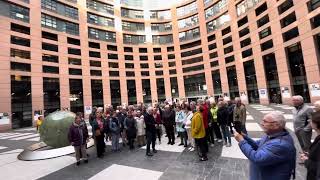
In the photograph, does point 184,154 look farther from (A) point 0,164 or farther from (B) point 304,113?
(A) point 0,164

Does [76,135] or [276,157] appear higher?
[276,157]

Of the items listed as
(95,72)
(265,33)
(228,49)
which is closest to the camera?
(265,33)

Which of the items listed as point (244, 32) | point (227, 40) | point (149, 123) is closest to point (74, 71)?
point (227, 40)

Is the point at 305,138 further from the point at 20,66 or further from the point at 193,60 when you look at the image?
the point at 193,60

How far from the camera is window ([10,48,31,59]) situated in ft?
95.3

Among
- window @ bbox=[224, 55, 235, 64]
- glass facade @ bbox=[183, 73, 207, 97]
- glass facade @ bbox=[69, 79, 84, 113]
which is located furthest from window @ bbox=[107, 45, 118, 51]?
window @ bbox=[224, 55, 235, 64]

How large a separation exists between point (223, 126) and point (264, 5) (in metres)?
32.0

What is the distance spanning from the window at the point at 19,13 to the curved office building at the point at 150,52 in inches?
5.7

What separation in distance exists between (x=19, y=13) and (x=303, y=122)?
1525 inches

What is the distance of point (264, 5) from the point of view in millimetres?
31719

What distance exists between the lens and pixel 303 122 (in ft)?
16.8

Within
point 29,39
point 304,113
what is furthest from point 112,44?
point 304,113

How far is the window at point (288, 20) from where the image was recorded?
86.8ft

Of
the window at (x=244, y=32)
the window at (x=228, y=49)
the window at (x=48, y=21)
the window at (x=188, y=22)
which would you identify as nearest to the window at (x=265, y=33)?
the window at (x=244, y=32)
